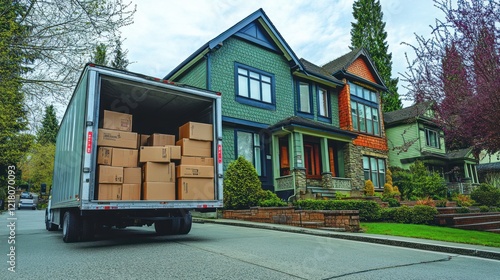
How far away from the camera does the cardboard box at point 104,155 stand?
641 cm

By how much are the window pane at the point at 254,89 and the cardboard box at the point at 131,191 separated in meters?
10.9

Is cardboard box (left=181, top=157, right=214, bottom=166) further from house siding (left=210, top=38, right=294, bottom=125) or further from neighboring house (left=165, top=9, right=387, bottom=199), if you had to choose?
house siding (left=210, top=38, right=294, bottom=125)

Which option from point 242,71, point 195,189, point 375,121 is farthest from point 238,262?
point 375,121

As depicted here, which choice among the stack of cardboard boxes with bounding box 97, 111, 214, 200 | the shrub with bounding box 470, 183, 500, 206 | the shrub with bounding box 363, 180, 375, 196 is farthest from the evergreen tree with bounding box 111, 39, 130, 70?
the shrub with bounding box 470, 183, 500, 206

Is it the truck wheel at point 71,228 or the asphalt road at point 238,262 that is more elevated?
the truck wheel at point 71,228

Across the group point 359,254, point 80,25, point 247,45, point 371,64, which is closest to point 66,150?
point 80,25

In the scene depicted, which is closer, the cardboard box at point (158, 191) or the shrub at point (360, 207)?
the cardboard box at point (158, 191)

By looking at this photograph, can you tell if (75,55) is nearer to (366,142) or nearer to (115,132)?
(115,132)

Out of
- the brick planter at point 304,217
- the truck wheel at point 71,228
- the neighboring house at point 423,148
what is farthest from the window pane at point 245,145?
the neighboring house at point 423,148

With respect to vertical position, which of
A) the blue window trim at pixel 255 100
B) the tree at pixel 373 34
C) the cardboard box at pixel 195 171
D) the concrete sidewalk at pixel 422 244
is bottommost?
the concrete sidewalk at pixel 422 244

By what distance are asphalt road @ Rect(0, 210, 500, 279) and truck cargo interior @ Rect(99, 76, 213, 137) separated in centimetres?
278

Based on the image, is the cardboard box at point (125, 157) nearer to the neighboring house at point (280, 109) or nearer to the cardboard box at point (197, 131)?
the cardboard box at point (197, 131)

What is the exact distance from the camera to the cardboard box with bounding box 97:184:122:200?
6.24 metres

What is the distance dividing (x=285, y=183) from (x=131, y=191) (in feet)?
34.7
